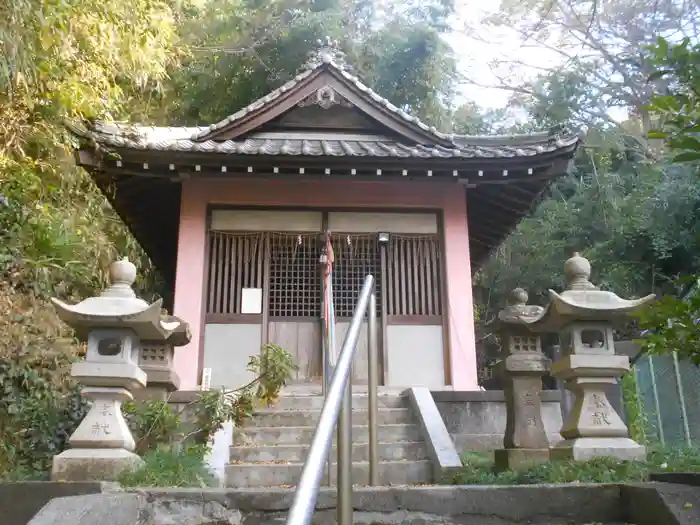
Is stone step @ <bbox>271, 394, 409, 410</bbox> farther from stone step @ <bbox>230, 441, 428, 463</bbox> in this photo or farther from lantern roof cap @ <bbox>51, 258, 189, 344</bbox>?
lantern roof cap @ <bbox>51, 258, 189, 344</bbox>

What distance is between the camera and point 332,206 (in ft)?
28.7

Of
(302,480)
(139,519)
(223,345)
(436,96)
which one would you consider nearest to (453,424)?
(223,345)

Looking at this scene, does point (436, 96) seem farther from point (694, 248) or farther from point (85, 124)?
point (85, 124)

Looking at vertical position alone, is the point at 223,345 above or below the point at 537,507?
above

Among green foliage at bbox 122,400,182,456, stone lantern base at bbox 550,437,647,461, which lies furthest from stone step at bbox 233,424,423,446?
stone lantern base at bbox 550,437,647,461

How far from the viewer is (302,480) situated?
1.41 meters

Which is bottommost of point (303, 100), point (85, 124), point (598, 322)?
point (598, 322)

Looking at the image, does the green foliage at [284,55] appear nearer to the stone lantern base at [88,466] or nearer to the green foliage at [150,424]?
the green foliage at [150,424]

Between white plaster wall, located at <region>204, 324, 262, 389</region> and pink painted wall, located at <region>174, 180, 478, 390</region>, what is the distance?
0.18 meters

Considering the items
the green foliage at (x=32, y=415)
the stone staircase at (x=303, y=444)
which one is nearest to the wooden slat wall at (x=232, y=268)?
the stone staircase at (x=303, y=444)

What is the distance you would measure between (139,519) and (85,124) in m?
5.69

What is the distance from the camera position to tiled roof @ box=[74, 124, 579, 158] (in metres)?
7.71

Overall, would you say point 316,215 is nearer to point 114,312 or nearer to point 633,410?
point 114,312

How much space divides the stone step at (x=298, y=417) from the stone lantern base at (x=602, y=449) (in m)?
2.52
